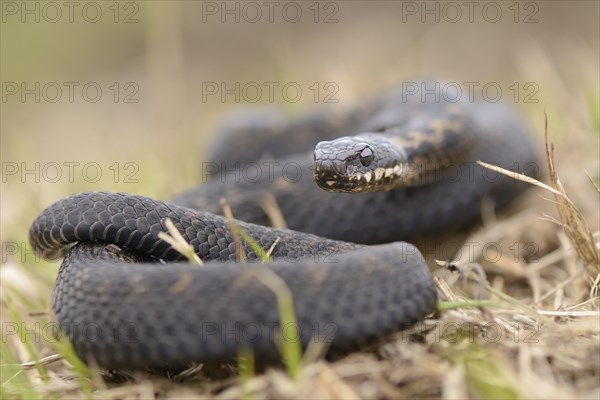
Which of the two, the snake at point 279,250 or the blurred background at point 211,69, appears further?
the blurred background at point 211,69

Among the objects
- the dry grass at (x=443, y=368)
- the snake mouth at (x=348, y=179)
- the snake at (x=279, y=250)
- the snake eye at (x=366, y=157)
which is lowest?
the dry grass at (x=443, y=368)

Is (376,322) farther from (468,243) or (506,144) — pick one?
(506,144)

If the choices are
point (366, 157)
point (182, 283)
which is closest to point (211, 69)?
point (366, 157)

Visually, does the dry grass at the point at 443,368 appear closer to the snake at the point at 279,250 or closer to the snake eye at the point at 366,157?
the snake at the point at 279,250

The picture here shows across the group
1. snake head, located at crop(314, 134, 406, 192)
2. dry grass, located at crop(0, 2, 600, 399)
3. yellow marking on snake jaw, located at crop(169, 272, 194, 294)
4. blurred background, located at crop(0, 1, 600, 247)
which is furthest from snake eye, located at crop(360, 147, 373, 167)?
blurred background, located at crop(0, 1, 600, 247)

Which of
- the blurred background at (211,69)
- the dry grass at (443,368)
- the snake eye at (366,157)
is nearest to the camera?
the dry grass at (443,368)

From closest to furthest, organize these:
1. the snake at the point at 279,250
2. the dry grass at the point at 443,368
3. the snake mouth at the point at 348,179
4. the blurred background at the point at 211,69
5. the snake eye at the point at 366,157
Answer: the dry grass at the point at 443,368, the snake at the point at 279,250, the snake mouth at the point at 348,179, the snake eye at the point at 366,157, the blurred background at the point at 211,69

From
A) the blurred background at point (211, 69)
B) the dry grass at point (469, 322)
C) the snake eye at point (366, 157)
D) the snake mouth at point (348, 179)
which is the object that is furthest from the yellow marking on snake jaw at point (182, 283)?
the blurred background at point (211, 69)
